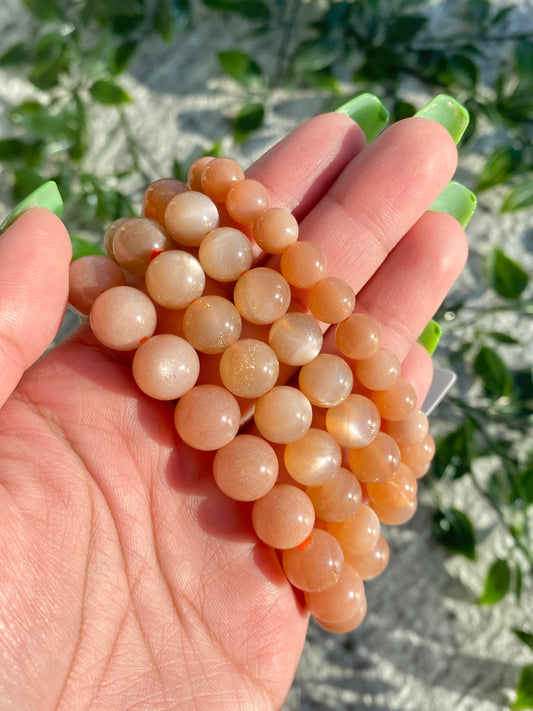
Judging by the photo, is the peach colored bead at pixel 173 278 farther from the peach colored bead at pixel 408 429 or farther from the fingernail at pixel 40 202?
the peach colored bead at pixel 408 429

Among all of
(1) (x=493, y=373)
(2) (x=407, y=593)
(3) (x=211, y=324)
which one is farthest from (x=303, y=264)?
(2) (x=407, y=593)

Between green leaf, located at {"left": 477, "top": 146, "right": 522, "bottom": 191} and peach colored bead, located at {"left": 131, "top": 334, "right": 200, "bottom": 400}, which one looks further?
green leaf, located at {"left": 477, "top": 146, "right": 522, "bottom": 191}

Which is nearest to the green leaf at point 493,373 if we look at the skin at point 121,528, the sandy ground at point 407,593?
the sandy ground at point 407,593

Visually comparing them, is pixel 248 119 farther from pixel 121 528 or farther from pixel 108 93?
pixel 121 528

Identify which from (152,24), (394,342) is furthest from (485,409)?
(152,24)

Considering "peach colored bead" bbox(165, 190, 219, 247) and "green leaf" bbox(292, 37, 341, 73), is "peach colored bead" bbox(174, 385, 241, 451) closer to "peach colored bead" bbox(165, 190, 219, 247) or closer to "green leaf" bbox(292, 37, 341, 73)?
"peach colored bead" bbox(165, 190, 219, 247)

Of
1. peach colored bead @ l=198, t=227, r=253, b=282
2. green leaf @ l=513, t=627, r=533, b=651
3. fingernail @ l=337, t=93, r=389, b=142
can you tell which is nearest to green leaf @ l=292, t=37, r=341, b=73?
fingernail @ l=337, t=93, r=389, b=142
